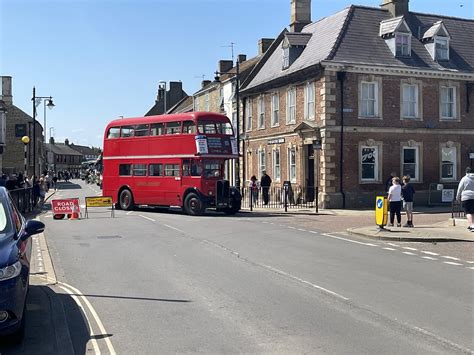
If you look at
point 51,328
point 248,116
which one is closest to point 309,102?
point 248,116

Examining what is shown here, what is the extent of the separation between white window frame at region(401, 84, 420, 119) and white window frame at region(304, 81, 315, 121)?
5.08 metres

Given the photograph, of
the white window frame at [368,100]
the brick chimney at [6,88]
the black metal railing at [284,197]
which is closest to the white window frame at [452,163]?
the white window frame at [368,100]

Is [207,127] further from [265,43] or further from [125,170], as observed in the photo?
[265,43]

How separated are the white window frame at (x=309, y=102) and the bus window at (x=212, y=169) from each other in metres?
7.70

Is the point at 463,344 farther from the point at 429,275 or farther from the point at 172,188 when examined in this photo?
the point at 172,188

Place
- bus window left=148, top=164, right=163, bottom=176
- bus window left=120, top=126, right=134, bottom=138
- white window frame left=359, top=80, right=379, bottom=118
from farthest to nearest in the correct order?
white window frame left=359, top=80, right=379, bottom=118, bus window left=120, top=126, right=134, bottom=138, bus window left=148, top=164, right=163, bottom=176

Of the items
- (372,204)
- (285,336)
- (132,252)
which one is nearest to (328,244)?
(132,252)

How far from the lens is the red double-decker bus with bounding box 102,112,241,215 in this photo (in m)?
25.4

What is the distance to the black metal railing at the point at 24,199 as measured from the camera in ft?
75.1

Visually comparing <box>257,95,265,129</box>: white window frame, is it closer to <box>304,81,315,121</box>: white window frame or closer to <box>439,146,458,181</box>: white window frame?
<box>304,81,315,121</box>: white window frame

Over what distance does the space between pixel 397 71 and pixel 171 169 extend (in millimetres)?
13533

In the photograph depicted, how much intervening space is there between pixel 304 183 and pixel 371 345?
1031 inches

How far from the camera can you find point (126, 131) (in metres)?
28.8

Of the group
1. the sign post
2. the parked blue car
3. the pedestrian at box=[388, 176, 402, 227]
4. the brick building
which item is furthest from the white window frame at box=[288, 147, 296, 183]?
the parked blue car
